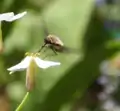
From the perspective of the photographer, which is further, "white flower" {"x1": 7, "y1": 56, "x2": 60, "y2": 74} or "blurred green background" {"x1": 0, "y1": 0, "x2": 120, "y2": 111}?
"blurred green background" {"x1": 0, "y1": 0, "x2": 120, "y2": 111}

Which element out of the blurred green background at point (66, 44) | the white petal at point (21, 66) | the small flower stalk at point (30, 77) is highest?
the white petal at point (21, 66)

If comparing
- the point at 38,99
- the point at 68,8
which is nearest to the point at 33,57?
the point at 38,99

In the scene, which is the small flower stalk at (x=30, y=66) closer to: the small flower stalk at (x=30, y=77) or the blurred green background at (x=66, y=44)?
the small flower stalk at (x=30, y=77)

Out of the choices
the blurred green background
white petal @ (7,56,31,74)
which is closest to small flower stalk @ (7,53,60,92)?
white petal @ (7,56,31,74)

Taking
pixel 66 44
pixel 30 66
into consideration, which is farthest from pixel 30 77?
pixel 66 44

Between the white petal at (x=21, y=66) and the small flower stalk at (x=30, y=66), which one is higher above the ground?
the white petal at (x=21, y=66)

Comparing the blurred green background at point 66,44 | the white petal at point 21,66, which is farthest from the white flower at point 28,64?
the blurred green background at point 66,44

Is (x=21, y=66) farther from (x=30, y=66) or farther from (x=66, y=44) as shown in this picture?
(x=66, y=44)

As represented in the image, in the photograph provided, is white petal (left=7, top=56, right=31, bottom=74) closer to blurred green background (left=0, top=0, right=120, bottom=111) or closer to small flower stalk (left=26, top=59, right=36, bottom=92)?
small flower stalk (left=26, top=59, right=36, bottom=92)
